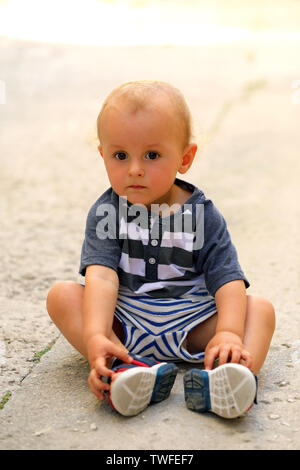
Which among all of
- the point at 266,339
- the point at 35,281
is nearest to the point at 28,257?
the point at 35,281

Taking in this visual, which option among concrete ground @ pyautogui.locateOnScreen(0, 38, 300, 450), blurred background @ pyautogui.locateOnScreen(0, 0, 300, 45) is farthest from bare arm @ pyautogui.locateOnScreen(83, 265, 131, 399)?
blurred background @ pyautogui.locateOnScreen(0, 0, 300, 45)

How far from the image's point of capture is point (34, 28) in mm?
7469

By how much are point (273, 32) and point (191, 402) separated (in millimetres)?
7207

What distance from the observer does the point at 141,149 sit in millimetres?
1650

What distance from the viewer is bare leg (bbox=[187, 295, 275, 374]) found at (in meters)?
1.61

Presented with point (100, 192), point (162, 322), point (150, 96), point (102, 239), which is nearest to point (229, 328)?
point (162, 322)

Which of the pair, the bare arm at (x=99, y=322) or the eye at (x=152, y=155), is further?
the eye at (x=152, y=155)

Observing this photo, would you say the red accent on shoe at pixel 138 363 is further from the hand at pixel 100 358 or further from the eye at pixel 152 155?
the eye at pixel 152 155

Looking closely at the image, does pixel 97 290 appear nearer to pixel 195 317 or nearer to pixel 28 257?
pixel 195 317

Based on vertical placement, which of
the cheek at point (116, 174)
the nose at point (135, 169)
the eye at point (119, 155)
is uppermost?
the eye at point (119, 155)

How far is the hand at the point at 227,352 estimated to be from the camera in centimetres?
150

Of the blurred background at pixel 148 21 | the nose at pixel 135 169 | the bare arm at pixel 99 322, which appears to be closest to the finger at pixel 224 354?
the bare arm at pixel 99 322

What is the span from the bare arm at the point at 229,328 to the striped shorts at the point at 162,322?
0.28 ft

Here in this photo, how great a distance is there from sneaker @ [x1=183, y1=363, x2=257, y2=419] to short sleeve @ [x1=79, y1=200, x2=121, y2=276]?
43cm
